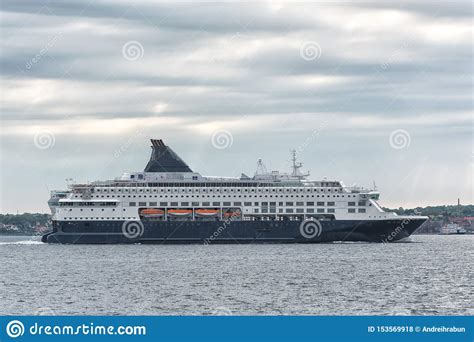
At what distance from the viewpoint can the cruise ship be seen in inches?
3602

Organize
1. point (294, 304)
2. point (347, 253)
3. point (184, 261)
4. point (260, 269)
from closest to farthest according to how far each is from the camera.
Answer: point (294, 304)
point (260, 269)
point (184, 261)
point (347, 253)

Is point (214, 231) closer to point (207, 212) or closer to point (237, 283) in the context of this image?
point (207, 212)

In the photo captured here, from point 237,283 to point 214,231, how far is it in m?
43.0

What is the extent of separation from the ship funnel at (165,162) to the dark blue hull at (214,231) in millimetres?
6182

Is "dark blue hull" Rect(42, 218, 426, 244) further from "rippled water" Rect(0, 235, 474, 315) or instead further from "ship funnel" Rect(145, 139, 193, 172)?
"rippled water" Rect(0, 235, 474, 315)

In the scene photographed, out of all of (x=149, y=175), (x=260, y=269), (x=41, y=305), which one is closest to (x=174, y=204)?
(x=149, y=175)

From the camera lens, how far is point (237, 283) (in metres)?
49.3

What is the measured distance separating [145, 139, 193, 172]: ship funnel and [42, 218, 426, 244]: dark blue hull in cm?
618

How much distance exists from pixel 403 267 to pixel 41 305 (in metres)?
27.0

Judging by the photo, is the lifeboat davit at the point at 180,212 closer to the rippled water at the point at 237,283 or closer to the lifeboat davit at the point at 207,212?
the lifeboat davit at the point at 207,212

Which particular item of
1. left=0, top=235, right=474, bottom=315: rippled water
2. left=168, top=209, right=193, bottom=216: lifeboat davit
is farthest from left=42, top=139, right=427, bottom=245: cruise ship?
left=0, top=235, right=474, bottom=315: rippled water

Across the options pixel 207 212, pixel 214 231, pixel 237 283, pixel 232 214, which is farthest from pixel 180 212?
pixel 237 283

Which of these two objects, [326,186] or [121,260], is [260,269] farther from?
[326,186]

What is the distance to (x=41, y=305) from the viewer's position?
40.6 m
